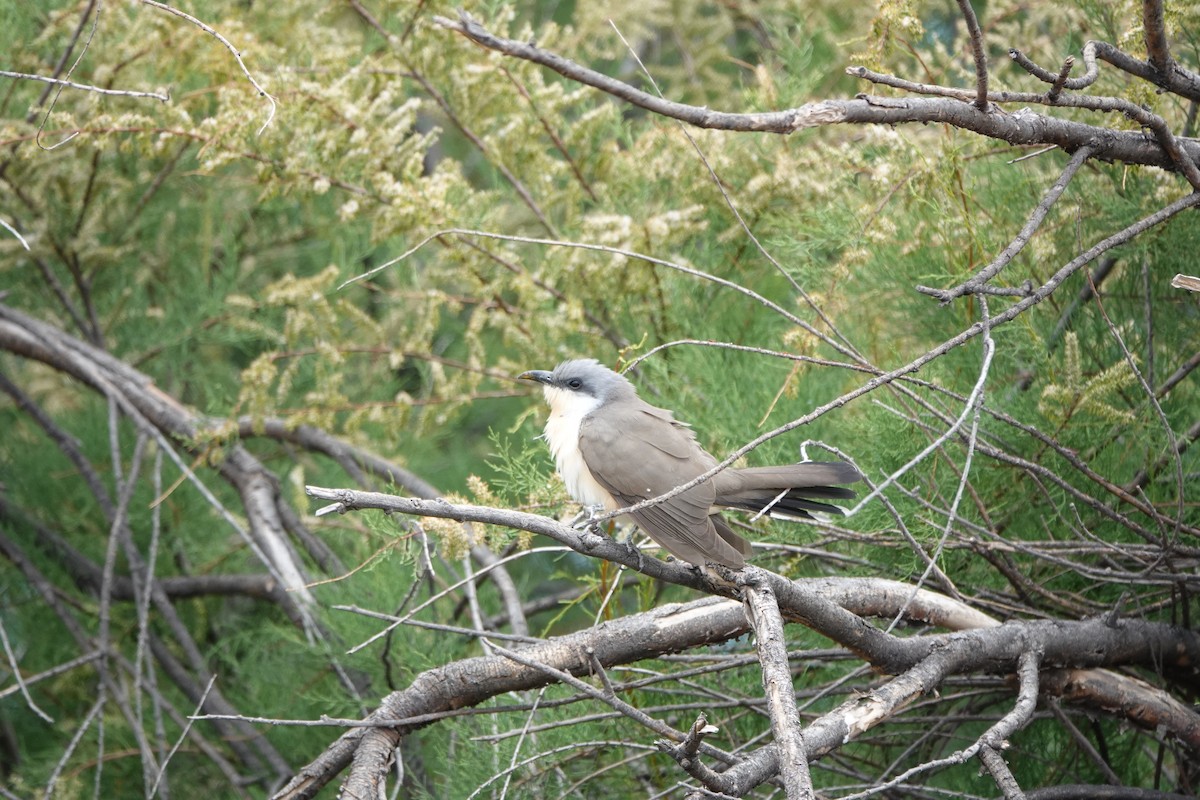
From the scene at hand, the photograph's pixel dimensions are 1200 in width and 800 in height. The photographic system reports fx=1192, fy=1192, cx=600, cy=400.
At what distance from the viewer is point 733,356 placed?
394 centimetres

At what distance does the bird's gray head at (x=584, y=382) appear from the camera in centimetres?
346

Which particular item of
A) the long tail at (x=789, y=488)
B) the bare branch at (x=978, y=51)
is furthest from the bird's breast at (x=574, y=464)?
the bare branch at (x=978, y=51)

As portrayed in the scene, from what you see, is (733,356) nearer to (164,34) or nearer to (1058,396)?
(1058,396)

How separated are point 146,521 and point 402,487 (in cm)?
153

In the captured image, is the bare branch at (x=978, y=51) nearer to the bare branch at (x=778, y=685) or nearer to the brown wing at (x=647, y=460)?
the bare branch at (x=778, y=685)

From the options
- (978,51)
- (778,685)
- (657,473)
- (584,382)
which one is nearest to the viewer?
(778,685)

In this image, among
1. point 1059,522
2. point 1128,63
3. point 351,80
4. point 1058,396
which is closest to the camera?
point 1128,63

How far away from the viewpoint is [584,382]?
3.49m

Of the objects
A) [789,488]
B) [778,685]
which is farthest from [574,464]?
[778,685]

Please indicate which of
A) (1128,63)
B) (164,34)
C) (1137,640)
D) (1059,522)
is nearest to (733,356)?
(1059,522)

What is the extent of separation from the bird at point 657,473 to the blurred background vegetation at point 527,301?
0.56 ft

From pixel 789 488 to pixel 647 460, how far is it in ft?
A: 1.45

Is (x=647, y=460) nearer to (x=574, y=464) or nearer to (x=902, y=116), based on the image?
(x=574, y=464)

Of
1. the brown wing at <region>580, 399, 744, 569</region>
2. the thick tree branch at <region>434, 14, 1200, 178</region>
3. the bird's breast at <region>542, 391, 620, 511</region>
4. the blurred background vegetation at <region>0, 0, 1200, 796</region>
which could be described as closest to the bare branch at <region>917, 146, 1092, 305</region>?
the thick tree branch at <region>434, 14, 1200, 178</region>
